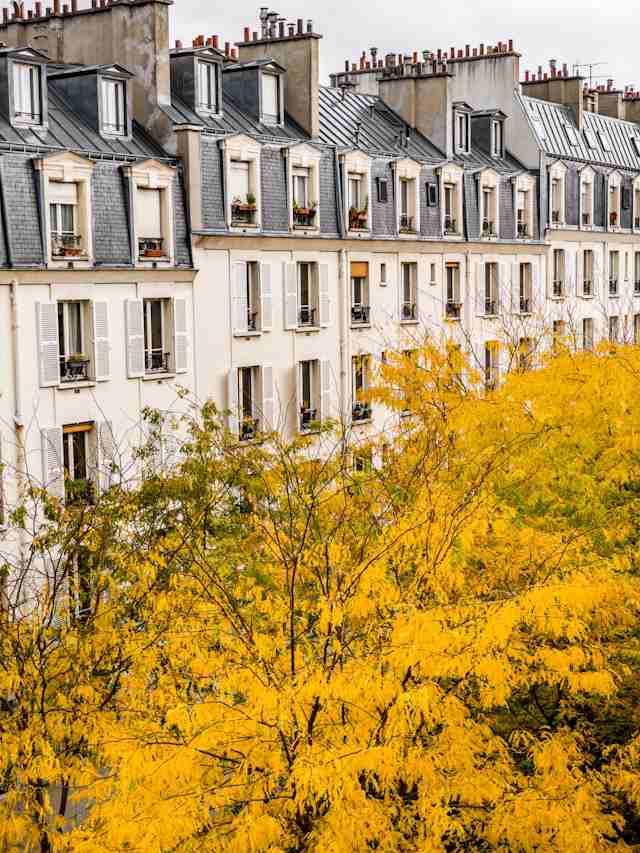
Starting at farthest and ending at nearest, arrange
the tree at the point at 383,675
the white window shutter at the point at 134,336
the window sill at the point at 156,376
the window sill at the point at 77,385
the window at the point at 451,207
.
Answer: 1. the window at the point at 451,207
2. the window sill at the point at 156,376
3. the white window shutter at the point at 134,336
4. the window sill at the point at 77,385
5. the tree at the point at 383,675

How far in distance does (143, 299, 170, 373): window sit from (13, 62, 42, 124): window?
580cm

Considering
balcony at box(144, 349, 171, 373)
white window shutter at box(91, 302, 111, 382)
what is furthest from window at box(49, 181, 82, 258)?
balcony at box(144, 349, 171, 373)

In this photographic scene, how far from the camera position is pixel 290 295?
3962 cm

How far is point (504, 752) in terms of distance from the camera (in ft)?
47.4

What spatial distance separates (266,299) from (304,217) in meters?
3.23

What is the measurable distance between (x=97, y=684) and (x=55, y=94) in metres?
21.2

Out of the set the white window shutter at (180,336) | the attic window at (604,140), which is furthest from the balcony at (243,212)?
the attic window at (604,140)

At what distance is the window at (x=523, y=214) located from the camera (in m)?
51.3

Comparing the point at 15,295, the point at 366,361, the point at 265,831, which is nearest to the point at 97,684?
the point at 265,831

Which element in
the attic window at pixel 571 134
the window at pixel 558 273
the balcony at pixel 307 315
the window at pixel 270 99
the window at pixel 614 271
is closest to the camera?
the balcony at pixel 307 315

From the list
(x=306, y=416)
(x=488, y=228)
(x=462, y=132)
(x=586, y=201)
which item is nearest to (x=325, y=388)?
(x=306, y=416)

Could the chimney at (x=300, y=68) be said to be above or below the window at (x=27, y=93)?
above

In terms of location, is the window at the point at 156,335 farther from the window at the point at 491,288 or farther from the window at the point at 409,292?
the window at the point at 491,288

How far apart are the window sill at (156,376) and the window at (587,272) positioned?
88.5 feet
